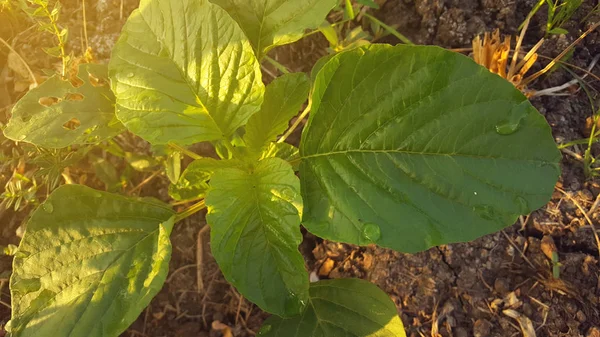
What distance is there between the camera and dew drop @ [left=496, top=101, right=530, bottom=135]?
1149mm

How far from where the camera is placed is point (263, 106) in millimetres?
1313

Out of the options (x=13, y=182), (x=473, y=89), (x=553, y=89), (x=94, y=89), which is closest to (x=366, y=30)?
(x=553, y=89)

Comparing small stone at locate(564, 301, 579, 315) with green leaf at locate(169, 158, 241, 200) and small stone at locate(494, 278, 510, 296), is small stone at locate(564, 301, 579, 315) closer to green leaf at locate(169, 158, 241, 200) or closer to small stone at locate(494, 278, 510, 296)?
small stone at locate(494, 278, 510, 296)

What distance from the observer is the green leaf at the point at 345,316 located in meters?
1.36

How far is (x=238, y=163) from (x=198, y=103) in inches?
9.1

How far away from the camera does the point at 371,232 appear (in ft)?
3.78

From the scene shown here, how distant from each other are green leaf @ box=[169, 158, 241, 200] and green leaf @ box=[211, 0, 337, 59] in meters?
0.34

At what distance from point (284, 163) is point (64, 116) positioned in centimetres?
61

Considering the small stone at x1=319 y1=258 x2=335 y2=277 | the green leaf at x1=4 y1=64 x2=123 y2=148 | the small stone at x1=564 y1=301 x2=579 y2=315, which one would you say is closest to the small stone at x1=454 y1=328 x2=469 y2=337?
the small stone at x1=564 y1=301 x2=579 y2=315

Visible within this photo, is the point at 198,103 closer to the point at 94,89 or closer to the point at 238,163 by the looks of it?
the point at 238,163

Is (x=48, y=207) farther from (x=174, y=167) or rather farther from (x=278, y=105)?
(x=278, y=105)

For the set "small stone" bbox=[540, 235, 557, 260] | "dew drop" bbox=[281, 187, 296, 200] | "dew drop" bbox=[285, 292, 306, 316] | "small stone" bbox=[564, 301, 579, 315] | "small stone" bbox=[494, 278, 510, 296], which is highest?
"dew drop" bbox=[281, 187, 296, 200]

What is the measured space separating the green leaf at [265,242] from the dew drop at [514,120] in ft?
1.62

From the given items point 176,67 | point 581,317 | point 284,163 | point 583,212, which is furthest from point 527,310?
point 176,67
